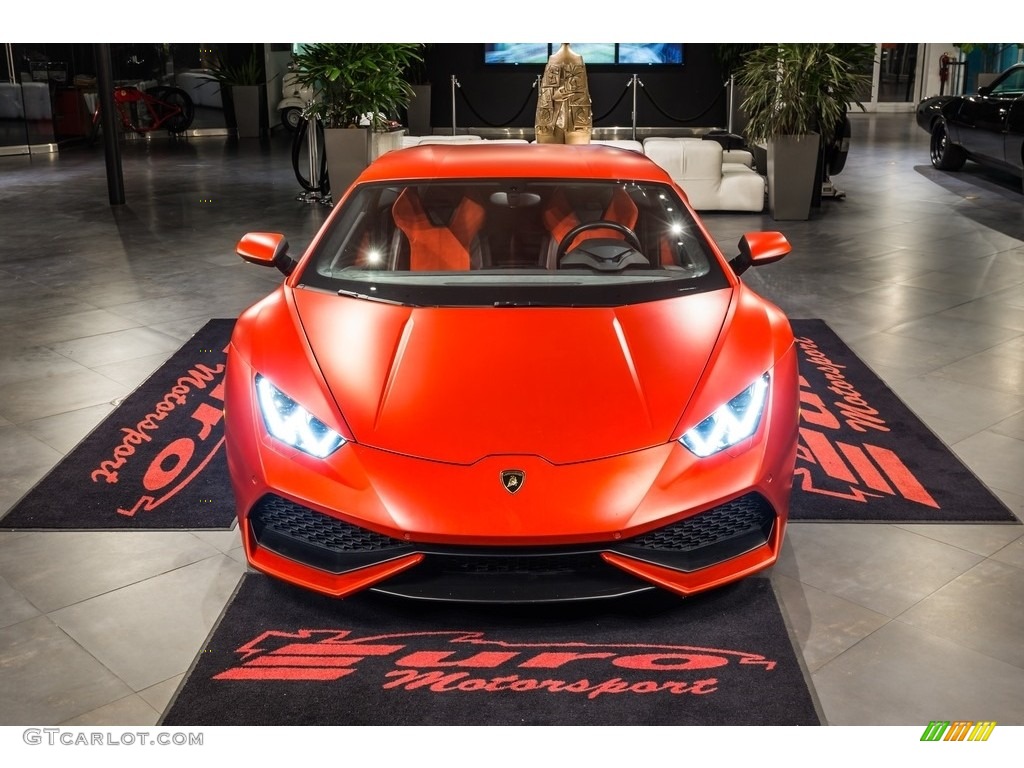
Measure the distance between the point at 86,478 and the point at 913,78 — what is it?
2490 centimetres

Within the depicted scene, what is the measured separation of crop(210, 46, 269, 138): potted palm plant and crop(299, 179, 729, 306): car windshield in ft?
53.4

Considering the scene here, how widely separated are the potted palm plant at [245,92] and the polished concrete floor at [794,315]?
23.7ft

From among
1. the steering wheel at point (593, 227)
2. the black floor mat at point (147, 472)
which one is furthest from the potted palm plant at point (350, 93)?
the steering wheel at point (593, 227)

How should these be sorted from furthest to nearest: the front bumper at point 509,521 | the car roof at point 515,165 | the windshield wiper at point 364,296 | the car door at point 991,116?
1. the car door at point 991,116
2. the car roof at point 515,165
3. the windshield wiper at point 364,296
4. the front bumper at point 509,521

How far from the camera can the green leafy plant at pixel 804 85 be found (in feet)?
33.7

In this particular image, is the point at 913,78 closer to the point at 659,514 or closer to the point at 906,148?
the point at 906,148

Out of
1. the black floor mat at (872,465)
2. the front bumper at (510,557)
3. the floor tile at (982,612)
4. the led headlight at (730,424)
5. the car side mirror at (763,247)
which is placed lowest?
the floor tile at (982,612)

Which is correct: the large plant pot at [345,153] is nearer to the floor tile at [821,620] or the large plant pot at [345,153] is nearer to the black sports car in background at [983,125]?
the black sports car in background at [983,125]

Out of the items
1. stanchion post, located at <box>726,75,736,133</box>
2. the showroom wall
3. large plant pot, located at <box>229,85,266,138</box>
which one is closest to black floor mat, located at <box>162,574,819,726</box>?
stanchion post, located at <box>726,75,736,133</box>

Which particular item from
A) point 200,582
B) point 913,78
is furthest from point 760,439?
point 913,78

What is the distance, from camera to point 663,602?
3.20 m

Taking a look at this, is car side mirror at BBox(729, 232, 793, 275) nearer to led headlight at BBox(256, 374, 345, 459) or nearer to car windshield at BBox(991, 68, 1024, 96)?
led headlight at BBox(256, 374, 345, 459)

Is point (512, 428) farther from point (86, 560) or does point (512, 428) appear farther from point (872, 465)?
point (872, 465)
